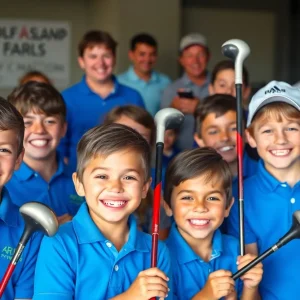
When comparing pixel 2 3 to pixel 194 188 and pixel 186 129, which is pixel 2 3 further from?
pixel 194 188

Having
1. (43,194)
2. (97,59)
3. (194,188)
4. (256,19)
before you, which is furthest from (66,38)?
(194,188)

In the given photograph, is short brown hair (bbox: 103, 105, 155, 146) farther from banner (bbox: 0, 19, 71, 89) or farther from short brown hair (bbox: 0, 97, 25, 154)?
Answer: banner (bbox: 0, 19, 71, 89)

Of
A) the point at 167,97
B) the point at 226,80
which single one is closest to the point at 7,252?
the point at 226,80

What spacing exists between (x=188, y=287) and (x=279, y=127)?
728mm

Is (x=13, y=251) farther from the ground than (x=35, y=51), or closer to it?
closer to it

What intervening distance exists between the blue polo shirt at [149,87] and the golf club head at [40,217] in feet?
10.6

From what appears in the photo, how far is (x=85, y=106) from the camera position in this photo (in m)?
3.93

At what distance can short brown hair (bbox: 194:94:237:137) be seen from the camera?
3.21m

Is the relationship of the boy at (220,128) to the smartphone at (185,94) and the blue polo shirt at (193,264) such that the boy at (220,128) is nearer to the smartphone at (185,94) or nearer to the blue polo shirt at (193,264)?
the blue polo shirt at (193,264)

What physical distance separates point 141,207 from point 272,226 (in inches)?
21.8

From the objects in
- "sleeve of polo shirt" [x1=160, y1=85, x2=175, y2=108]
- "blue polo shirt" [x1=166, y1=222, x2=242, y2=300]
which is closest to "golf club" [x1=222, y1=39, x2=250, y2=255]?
"blue polo shirt" [x1=166, y1=222, x2=242, y2=300]

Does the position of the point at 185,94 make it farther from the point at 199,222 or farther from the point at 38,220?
the point at 38,220

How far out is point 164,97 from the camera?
4855 mm

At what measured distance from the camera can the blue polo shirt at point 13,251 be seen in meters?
2.32
